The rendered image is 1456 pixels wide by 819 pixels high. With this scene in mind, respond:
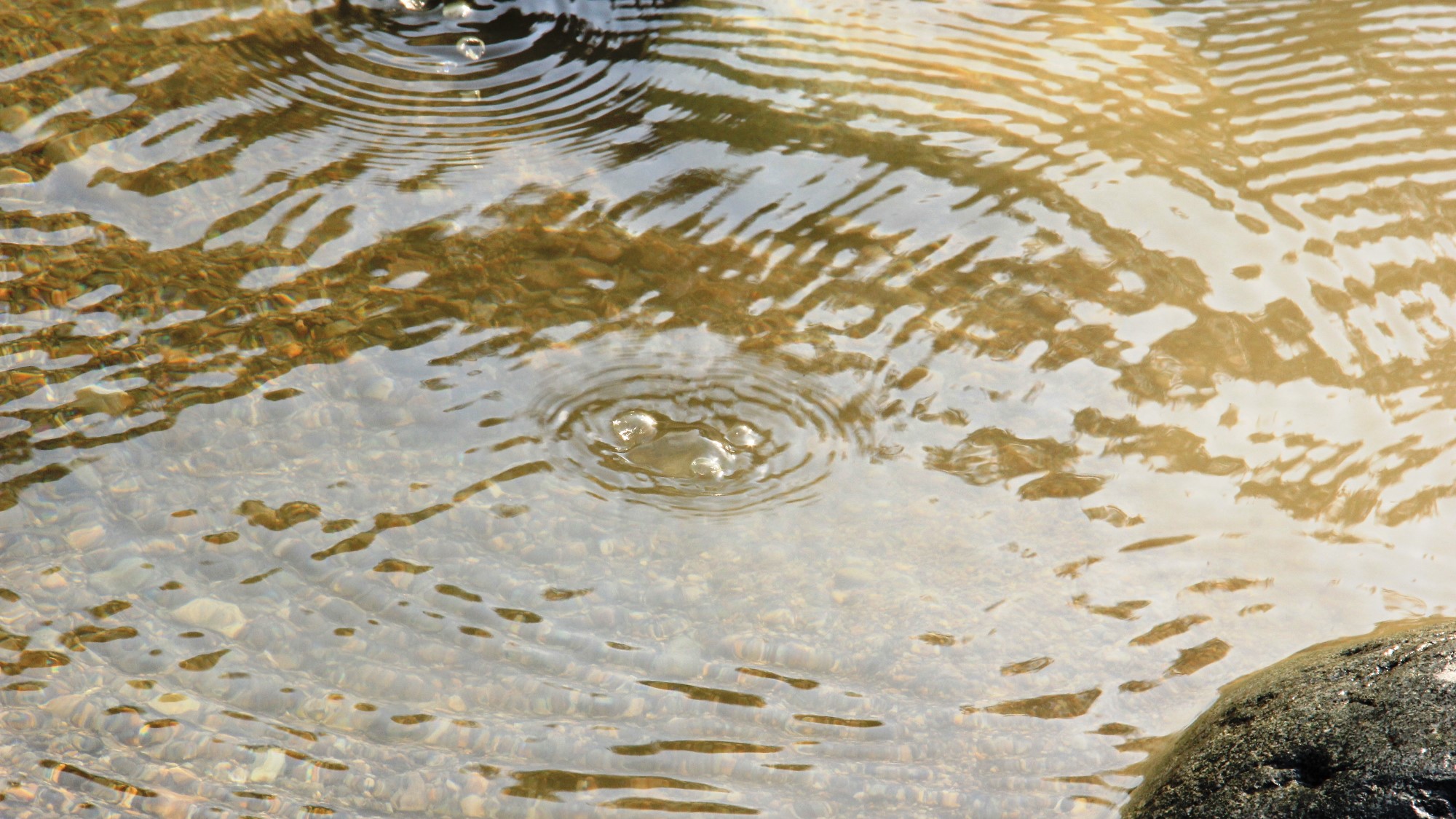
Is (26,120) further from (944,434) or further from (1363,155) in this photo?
(1363,155)

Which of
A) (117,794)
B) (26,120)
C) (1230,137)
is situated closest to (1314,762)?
(117,794)

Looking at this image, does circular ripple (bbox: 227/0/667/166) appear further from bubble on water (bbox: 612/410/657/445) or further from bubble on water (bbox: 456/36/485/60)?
bubble on water (bbox: 612/410/657/445)

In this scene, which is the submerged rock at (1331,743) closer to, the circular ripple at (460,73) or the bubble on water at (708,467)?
the bubble on water at (708,467)

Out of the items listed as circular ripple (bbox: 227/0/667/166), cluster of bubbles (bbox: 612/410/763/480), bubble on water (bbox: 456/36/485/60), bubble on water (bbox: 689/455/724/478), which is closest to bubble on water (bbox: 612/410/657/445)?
cluster of bubbles (bbox: 612/410/763/480)

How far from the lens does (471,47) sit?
5496 millimetres

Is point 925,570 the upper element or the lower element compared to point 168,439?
lower

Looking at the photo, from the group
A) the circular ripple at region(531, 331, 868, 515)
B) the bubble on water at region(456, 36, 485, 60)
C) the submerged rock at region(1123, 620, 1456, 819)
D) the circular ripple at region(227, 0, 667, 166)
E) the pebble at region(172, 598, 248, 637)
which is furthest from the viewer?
the bubble on water at region(456, 36, 485, 60)

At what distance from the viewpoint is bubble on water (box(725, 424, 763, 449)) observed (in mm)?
3898

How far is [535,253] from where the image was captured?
4414 millimetres

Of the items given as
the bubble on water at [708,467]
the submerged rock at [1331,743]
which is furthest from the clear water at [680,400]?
the submerged rock at [1331,743]

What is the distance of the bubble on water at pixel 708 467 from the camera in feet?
12.5

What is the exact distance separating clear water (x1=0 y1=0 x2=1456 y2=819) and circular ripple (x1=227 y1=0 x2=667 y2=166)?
1.2 inches

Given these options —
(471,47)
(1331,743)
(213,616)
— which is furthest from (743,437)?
(471,47)

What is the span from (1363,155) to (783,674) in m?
4.12
